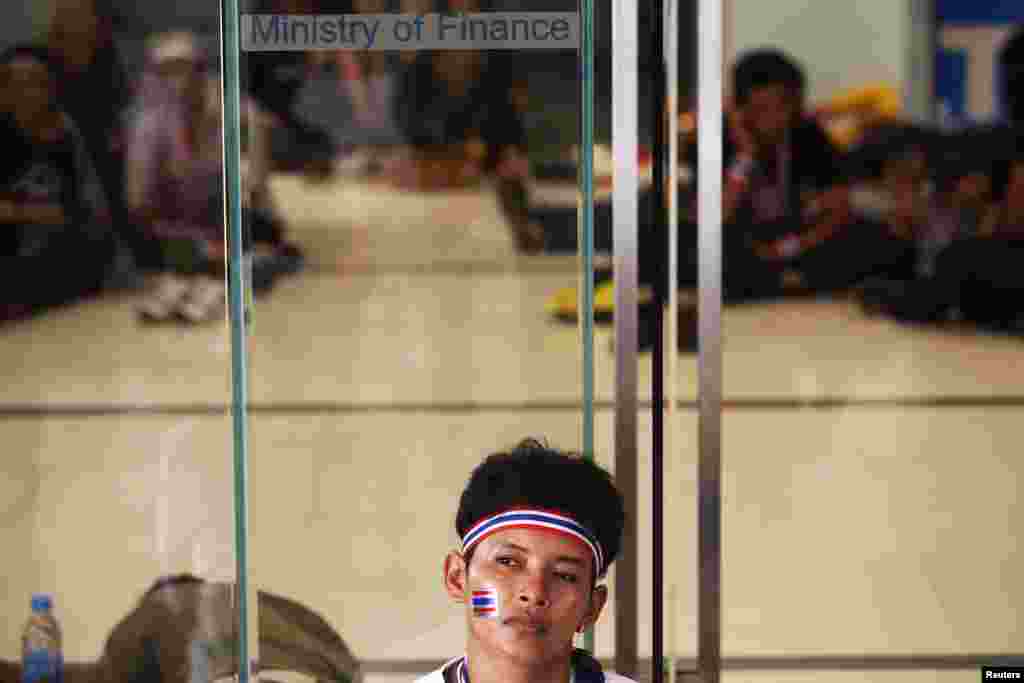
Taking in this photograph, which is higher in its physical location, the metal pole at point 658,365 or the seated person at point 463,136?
the seated person at point 463,136

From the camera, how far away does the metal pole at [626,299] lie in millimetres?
1697

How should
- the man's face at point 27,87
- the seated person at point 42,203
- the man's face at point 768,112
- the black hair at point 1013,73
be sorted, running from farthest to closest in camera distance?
the black hair at point 1013,73 < the man's face at point 768,112 < the man's face at point 27,87 < the seated person at point 42,203

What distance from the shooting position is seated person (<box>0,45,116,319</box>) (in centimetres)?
600

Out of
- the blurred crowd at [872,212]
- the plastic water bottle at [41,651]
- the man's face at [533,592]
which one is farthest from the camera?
the blurred crowd at [872,212]

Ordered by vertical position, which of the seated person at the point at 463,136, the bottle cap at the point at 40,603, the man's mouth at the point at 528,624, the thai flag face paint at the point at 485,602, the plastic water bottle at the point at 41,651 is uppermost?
Answer: the seated person at the point at 463,136

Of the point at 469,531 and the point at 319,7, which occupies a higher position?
the point at 319,7

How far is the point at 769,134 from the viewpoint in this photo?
697 cm

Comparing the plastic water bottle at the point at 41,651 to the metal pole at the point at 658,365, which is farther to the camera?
the plastic water bottle at the point at 41,651

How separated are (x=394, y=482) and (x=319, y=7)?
1698mm

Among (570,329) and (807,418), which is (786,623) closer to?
(807,418)

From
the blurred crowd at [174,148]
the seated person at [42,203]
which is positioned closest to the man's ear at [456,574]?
the blurred crowd at [174,148]

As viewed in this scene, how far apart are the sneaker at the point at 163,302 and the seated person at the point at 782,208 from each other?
2121 mm

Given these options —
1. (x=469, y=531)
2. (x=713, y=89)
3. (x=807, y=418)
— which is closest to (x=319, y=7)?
(x=713, y=89)

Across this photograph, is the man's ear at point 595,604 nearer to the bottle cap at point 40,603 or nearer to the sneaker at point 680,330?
the sneaker at point 680,330
